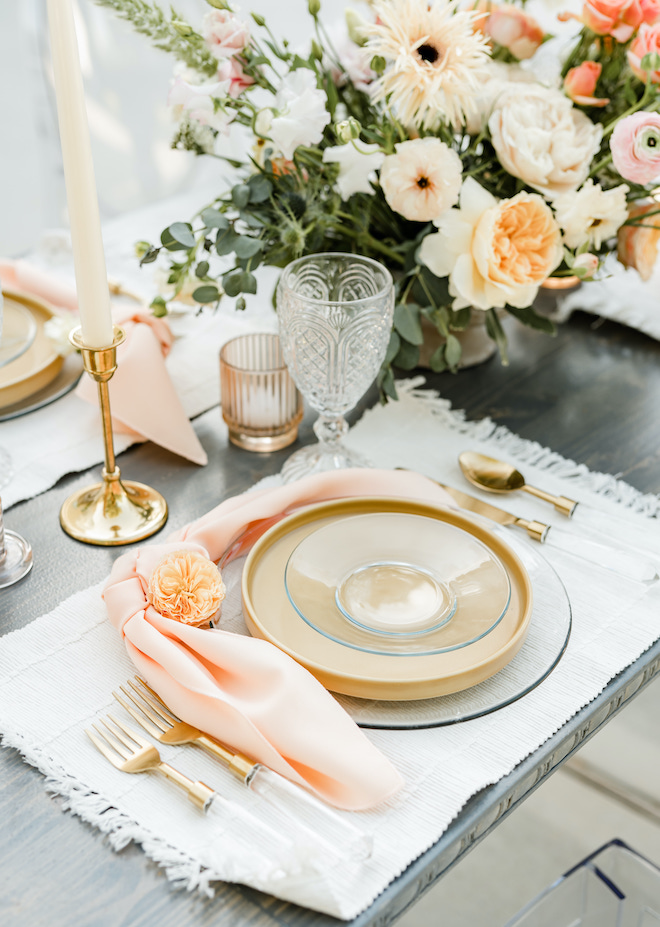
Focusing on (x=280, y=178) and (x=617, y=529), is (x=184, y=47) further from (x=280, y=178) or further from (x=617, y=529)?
(x=617, y=529)

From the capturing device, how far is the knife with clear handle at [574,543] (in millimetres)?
784

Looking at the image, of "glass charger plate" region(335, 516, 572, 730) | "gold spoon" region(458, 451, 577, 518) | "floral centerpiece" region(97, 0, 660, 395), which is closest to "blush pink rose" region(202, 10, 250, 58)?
"floral centerpiece" region(97, 0, 660, 395)

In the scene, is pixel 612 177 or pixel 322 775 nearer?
pixel 322 775

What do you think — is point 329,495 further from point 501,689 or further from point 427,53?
point 427,53

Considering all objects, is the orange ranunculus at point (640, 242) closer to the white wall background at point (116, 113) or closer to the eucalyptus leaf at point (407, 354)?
the eucalyptus leaf at point (407, 354)

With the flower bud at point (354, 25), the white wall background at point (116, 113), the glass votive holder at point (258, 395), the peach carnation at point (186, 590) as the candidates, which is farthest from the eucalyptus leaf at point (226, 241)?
the white wall background at point (116, 113)

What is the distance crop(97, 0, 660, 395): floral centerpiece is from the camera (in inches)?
33.3

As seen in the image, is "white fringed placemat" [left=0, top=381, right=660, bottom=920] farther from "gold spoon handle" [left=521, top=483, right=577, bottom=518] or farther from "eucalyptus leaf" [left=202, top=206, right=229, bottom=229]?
"eucalyptus leaf" [left=202, top=206, right=229, bottom=229]

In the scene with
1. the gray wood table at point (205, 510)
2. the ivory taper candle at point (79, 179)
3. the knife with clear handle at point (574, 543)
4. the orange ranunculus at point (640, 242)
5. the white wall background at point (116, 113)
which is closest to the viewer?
the gray wood table at point (205, 510)

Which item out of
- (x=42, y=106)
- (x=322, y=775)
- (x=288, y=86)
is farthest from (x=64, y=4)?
(x=42, y=106)

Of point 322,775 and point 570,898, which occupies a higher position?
point 322,775

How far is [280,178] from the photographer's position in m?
0.93

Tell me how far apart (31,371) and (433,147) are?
482mm

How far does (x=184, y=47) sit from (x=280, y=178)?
15 cm
